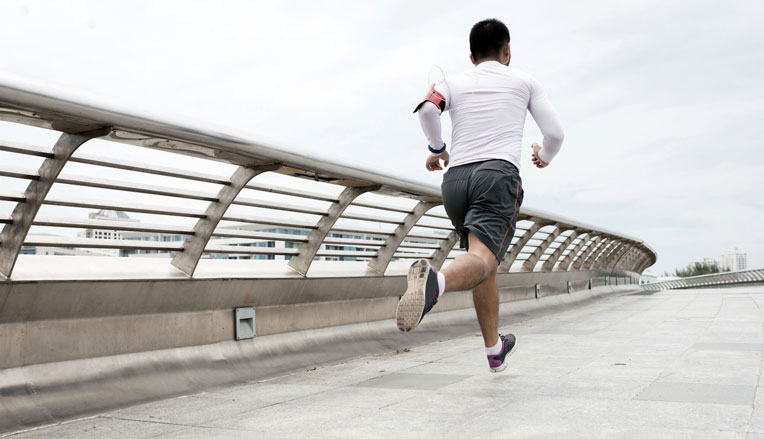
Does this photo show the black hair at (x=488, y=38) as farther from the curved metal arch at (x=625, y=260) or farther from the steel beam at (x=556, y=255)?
the curved metal arch at (x=625, y=260)

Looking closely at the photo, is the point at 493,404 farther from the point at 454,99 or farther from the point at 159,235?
the point at 159,235

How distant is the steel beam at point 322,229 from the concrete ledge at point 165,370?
62 centimetres

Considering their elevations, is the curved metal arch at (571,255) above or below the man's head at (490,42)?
below

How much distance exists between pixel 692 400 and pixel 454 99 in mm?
2148

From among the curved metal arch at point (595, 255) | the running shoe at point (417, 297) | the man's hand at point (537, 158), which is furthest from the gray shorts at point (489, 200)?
the curved metal arch at point (595, 255)

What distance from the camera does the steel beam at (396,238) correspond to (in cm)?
708

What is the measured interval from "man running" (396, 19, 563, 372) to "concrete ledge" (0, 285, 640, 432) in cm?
190

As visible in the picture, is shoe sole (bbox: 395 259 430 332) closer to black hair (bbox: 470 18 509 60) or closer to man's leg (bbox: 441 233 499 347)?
man's leg (bbox: 441 233 499 347)

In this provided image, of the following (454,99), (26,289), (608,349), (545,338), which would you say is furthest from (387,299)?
(26,289)

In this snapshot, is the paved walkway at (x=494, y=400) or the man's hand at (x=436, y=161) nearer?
the paved walkway at (x=494, y=400)

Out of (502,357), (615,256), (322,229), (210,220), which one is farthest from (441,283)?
(615,256)

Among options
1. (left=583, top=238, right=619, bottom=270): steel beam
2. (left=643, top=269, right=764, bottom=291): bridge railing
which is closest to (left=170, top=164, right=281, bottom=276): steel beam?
(left=583, top=238, right=619, bottom=270): steel beam

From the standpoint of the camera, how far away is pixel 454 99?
4.25 meters

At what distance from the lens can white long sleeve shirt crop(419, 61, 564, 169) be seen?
4117 mm
